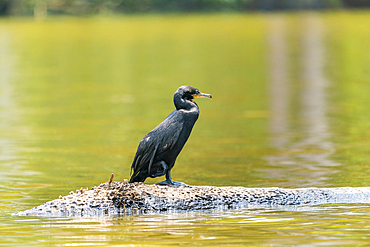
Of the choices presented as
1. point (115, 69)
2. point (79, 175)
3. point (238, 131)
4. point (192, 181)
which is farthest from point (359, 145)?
point (115, 69)

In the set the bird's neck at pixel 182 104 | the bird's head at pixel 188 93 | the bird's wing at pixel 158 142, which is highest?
the bird's head at pixel 188 93

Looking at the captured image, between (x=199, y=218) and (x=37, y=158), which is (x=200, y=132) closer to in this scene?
(x=37, y=158)

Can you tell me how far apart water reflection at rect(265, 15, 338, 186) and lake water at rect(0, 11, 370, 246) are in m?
0.03

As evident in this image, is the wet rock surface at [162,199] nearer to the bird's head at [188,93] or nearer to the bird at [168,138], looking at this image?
the bird at [168,138]

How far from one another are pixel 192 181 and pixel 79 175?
64.8 inches

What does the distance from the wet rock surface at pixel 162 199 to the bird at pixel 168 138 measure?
23 centimetres

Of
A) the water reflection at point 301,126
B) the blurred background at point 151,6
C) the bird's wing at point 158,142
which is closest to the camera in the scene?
the bird's wing at point 158,142

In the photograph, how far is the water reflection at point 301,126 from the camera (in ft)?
34.4

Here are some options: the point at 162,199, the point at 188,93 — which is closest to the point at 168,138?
the point at 188,93

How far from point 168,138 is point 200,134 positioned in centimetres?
720

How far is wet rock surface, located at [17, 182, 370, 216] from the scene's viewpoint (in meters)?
7.20

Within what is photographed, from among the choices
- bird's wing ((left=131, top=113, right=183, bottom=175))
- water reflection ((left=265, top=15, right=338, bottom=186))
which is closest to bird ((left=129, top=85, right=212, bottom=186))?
bird's wing ((left=131, top=113, right=183, bottom=175))

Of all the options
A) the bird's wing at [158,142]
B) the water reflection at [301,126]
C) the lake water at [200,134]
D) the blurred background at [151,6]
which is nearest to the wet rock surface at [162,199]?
the lake water at [200,134]

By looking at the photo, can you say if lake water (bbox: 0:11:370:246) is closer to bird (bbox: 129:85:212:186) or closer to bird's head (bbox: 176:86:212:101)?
bird (bbox: 129:85:212:186)
